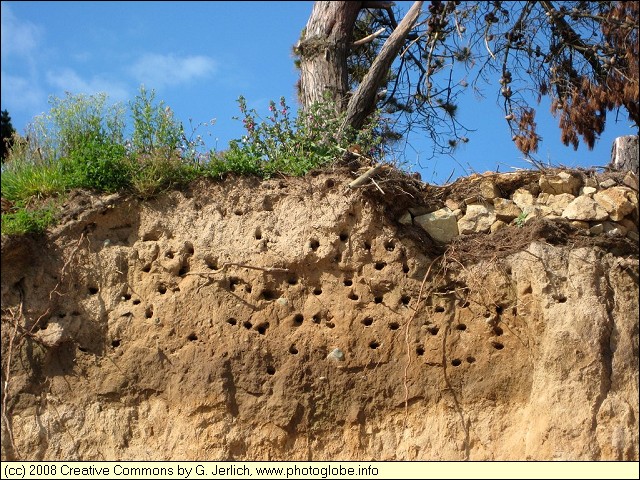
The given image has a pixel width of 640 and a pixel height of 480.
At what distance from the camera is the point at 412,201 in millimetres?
8141

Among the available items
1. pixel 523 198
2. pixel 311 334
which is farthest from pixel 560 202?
pixel 311 334

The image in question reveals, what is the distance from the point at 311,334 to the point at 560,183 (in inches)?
111

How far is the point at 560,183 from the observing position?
8094 mm

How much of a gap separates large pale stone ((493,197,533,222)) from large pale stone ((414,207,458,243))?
43 cm

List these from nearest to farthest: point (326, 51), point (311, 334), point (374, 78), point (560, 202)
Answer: point (311, 334)
point (560, 202)
point (374, 78)
point (326, 51)

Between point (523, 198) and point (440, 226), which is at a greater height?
point (523, 198)

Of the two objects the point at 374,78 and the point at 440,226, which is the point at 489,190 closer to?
the point at 440,226

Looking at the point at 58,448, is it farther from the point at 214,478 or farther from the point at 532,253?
the point at 532,253

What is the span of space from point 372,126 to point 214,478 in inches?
149

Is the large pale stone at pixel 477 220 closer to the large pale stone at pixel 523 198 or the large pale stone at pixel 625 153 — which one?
the large pale stone at pixel 523 198

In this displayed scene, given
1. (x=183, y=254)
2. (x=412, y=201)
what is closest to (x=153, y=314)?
(x=183, y=254)

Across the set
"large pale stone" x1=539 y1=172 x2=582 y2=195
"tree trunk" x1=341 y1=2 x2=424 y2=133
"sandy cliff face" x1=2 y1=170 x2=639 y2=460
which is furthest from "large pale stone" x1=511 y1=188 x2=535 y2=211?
"tree trunk" x1=341 y1=2 x2=424 y2=133

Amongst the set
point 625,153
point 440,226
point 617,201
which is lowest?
point 440,226

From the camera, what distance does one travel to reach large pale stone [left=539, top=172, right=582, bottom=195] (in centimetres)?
809
